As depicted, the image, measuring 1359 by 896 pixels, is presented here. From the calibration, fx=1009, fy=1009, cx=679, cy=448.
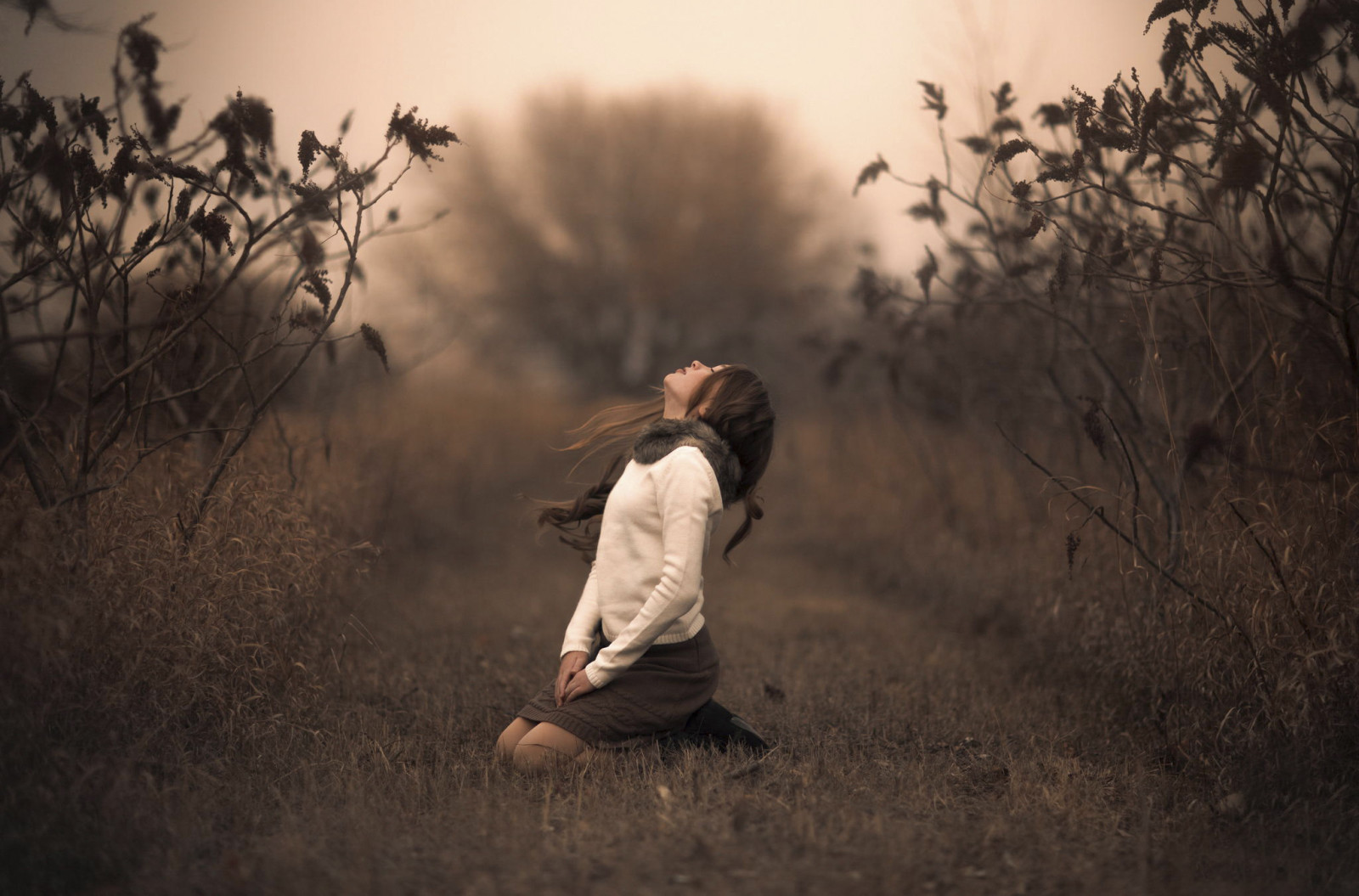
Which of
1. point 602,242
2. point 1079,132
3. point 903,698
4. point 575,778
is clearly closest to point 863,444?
point 903,698

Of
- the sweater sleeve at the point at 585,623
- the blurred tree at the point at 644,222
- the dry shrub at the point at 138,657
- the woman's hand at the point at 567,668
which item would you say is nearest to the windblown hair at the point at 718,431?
the sweater sleeve at the point at 585,623

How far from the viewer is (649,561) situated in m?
3.26

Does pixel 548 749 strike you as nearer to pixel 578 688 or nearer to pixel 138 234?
pixel 578 688

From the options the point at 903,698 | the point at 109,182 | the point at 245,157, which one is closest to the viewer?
the point at 109,182

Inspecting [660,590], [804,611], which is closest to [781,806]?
[660,590]

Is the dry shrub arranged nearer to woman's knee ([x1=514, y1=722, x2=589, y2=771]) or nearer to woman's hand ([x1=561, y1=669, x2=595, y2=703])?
woman's knee ([x1=514, y1=722, x2=589, y2=771])

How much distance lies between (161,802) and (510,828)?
96 cm

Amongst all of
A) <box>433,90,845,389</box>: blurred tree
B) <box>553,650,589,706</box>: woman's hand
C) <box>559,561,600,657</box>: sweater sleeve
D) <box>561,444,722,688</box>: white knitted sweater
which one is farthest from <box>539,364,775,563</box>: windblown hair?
<box>433,90,845,389</box>: blurred tree

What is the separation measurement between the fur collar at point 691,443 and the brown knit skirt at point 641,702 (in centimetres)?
55

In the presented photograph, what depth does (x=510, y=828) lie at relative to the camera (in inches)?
105

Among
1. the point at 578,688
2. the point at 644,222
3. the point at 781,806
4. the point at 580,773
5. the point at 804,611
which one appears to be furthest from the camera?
the point at 644,222

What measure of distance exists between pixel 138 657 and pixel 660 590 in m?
1.61

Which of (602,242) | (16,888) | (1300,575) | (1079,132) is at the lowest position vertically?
(16,888)

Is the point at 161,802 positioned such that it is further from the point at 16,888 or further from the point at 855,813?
the point at 855,813
